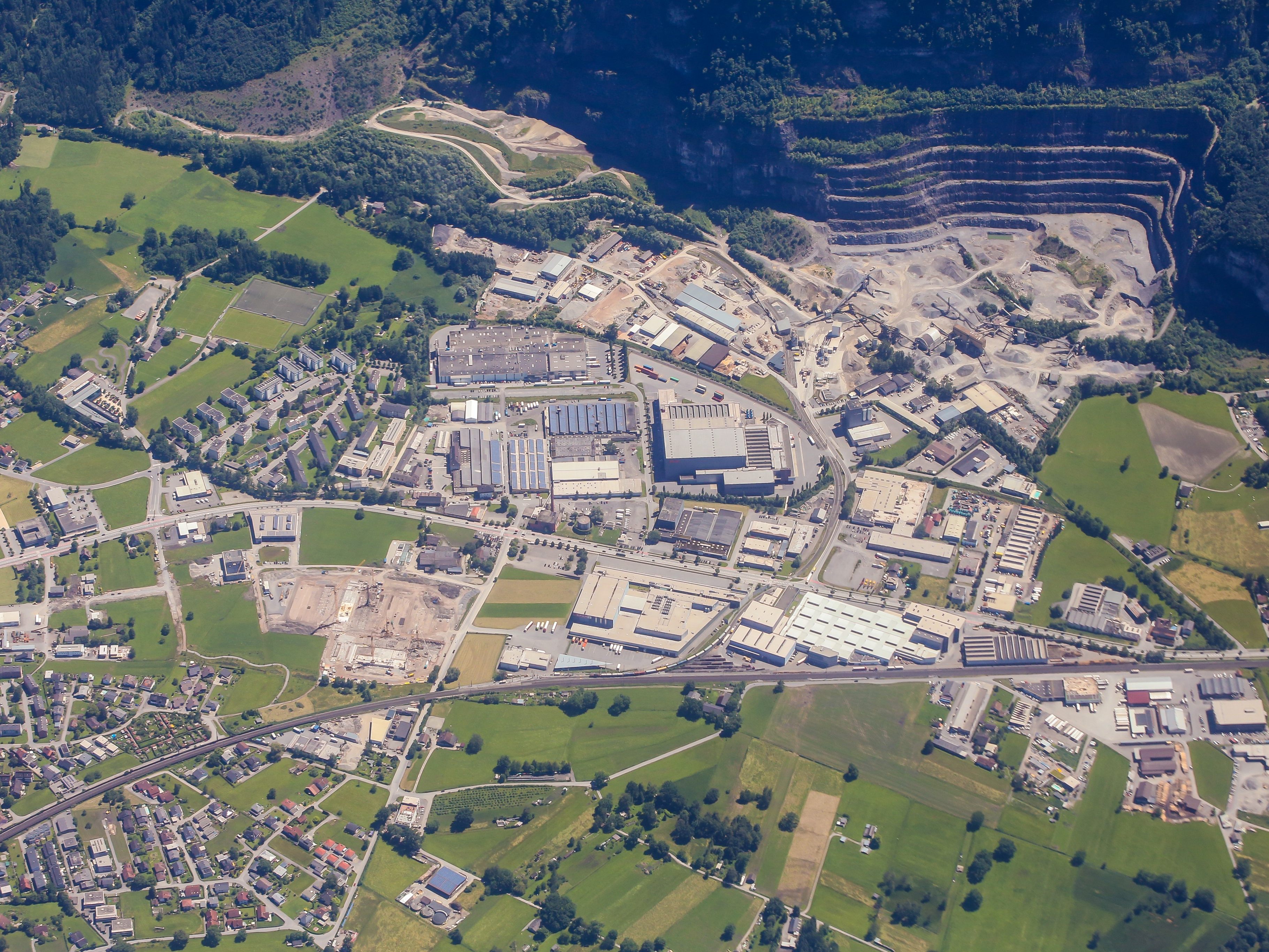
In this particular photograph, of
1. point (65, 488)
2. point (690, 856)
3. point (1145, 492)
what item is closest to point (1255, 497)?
point (1145, 492)

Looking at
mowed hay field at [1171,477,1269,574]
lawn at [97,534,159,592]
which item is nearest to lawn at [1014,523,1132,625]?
mowed hay field at [1171,477,1269,574]

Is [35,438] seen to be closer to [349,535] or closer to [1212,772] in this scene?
[349,535]

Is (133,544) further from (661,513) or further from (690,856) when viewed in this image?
(690,856)

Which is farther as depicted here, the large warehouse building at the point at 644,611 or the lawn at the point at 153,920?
the large warehouse building at the point at 644,611

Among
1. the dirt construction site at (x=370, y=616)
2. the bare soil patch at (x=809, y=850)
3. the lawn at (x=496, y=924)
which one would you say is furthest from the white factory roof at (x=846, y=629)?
the lawn at (x=496, y=924)

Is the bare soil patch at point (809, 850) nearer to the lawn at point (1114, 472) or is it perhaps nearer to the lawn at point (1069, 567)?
the lawn at point (1069, 567)

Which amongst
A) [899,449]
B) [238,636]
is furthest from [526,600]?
[899,449]

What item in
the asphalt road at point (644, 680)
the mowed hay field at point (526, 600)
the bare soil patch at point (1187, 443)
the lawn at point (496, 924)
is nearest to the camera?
the lawn at point (496, 924)

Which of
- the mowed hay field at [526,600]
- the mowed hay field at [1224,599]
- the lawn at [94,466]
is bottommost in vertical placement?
the mowed hay field at [526,600]
